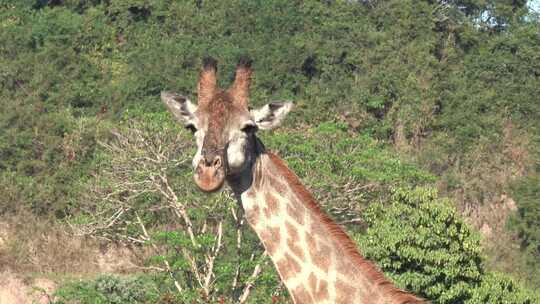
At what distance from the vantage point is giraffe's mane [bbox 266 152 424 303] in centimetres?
599

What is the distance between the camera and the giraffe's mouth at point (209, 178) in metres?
6.38

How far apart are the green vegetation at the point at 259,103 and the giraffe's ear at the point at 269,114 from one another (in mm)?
13018

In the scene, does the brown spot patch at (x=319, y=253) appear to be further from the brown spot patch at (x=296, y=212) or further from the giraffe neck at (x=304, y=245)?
the brown spot patch at (x=296, y=212)

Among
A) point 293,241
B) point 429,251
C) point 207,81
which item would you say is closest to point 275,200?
point 293,241

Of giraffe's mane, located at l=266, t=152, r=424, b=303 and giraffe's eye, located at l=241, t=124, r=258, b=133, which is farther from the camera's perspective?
giraffe's eye, located at l=241, t=124, r=258, b=133

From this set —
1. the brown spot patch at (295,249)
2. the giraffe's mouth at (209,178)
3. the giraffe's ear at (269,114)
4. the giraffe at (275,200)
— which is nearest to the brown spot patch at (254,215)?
the giraffe at (275,200)

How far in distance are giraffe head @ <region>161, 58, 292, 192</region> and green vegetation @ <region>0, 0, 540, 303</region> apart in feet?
42.7

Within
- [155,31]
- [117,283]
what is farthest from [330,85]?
[117,283]

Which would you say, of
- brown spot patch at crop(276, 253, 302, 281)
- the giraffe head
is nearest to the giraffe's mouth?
the giraffe head

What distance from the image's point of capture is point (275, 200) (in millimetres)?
6652

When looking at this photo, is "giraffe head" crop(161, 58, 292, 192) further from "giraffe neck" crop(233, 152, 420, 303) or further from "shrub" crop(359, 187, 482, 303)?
"shrub" crop(359, 187, 482, 303)

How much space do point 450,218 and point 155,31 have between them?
26098mm

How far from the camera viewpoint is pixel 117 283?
71.1 ft

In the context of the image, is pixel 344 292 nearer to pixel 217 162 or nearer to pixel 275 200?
pixel 275 200
